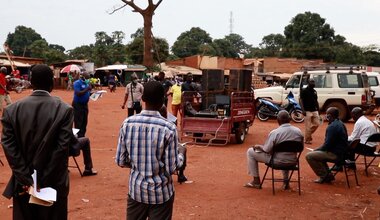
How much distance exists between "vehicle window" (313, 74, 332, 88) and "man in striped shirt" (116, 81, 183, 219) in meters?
14.8

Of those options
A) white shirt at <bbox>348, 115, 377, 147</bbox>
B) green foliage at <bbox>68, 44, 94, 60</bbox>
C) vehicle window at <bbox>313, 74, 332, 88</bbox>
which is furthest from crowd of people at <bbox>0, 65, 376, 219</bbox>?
green foliage at <bbox>68, 44, 94, 60</bbox>

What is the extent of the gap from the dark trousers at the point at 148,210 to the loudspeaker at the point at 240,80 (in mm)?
9744

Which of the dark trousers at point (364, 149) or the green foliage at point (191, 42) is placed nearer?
the dark trousers at point (364, 149)

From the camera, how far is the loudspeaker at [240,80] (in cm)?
1292

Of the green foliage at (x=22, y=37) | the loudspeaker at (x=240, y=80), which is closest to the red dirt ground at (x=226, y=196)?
the loudspeaker at (x=240, y=80)

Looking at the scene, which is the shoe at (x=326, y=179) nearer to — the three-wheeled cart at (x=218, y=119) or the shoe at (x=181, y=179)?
the shoe at (x=181, y=179)

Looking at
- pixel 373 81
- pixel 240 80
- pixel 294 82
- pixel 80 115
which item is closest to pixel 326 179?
pixel 80 115

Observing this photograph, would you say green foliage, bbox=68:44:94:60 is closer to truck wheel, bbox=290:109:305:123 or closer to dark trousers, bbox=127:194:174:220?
truck wheel, bbox=290:109:305:123

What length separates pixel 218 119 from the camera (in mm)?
11109

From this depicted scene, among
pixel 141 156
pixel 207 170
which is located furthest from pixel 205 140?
pixel 141 156

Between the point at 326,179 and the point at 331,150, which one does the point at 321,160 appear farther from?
the point at 326,179

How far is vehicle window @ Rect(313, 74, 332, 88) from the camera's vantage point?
1719 centimetres

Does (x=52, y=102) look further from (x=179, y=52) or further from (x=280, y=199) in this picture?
(x=179, y=52)

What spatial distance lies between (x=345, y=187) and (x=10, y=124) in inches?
225
